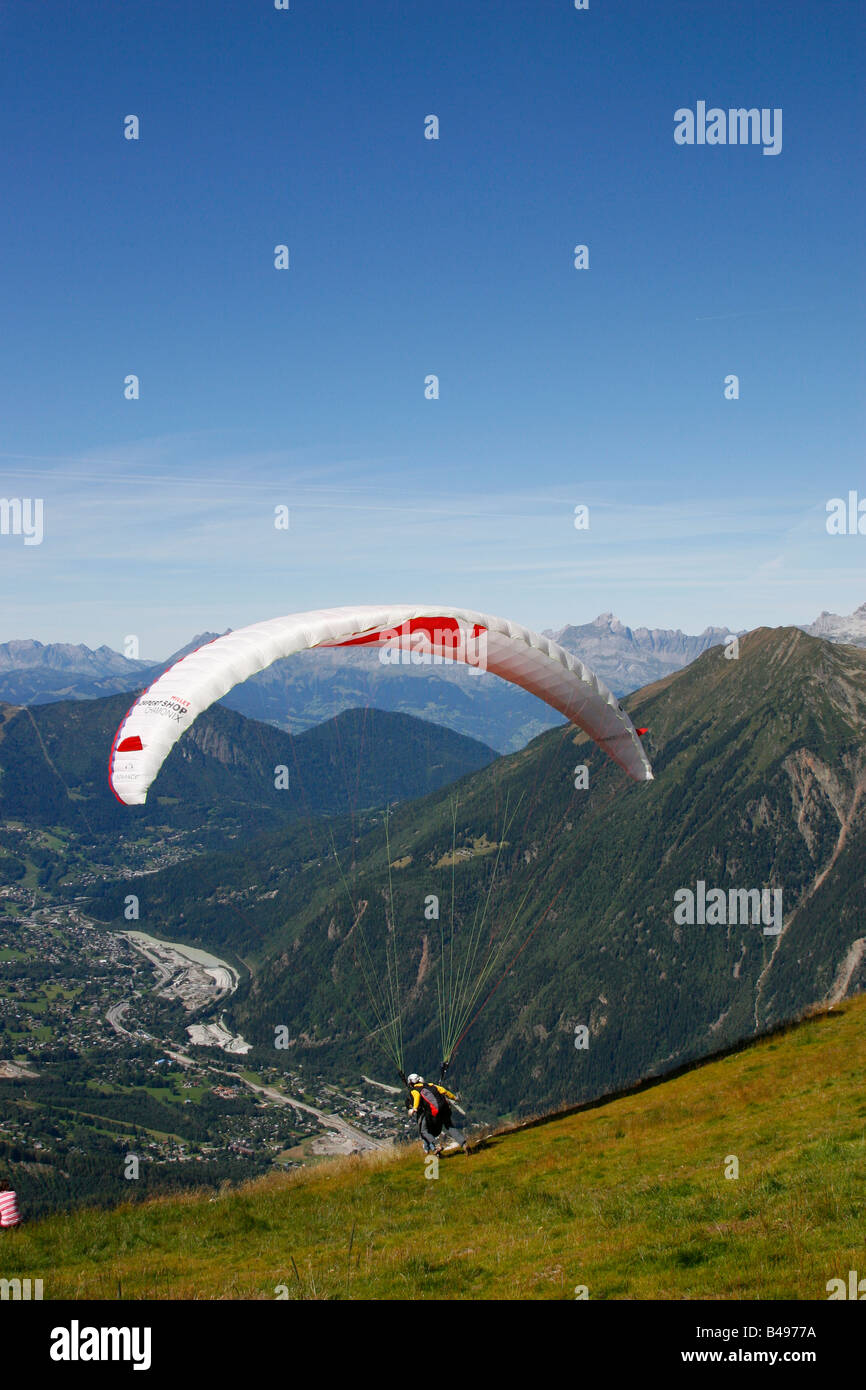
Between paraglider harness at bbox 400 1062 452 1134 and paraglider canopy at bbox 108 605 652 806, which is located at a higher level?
paraglider canopy at bbox 108 605 652 806

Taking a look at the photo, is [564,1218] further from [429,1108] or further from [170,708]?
[170,708]
